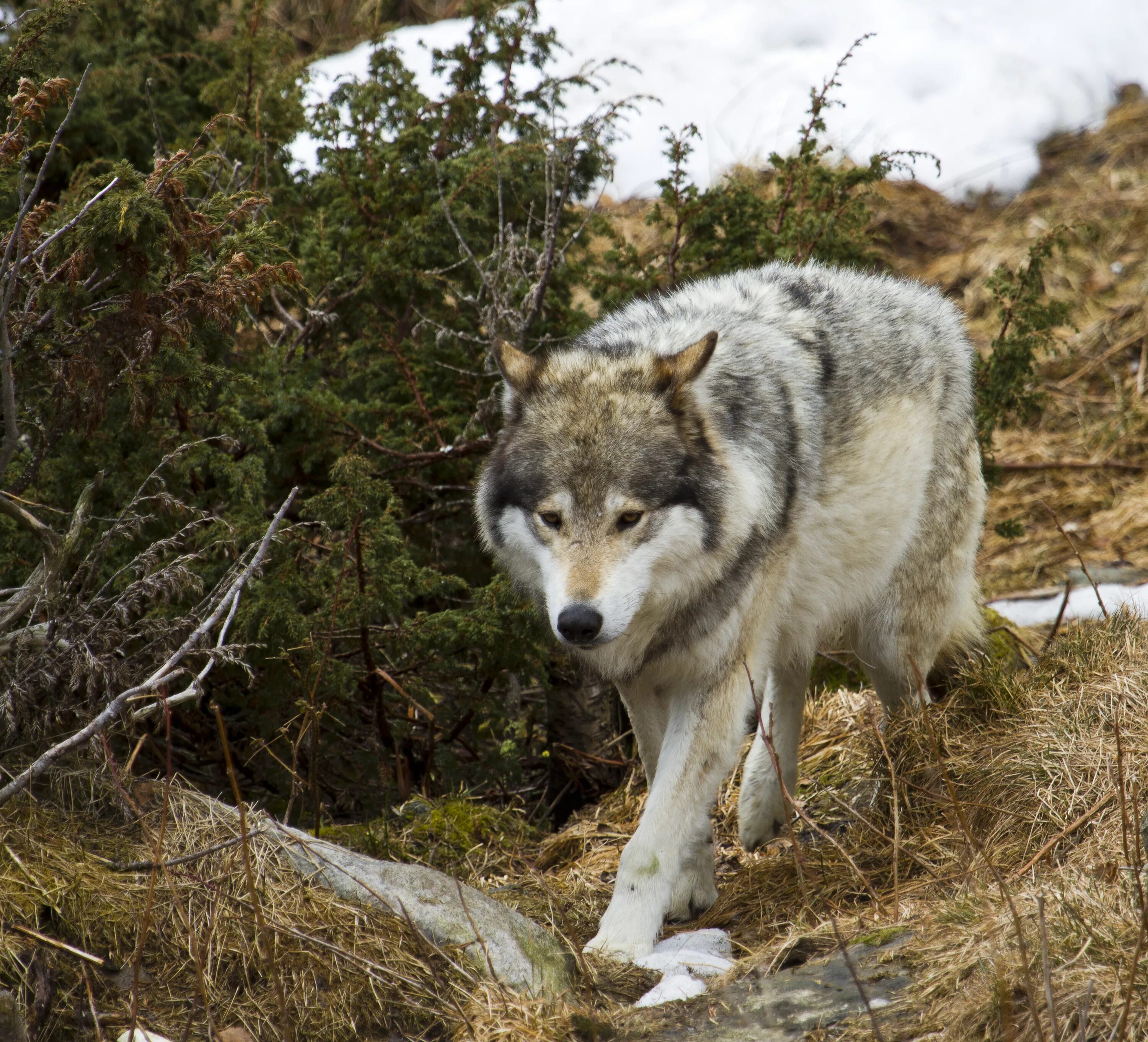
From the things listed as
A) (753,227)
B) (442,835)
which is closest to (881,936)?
(442,835)

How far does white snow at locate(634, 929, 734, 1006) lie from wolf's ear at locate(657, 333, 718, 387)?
1.78 meters

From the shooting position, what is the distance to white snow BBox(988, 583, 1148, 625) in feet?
19.2

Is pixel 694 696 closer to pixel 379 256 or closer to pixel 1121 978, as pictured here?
pixel 1121 978

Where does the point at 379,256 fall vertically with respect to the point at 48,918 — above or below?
above

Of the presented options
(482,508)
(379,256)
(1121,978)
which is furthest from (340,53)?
(1121,978)

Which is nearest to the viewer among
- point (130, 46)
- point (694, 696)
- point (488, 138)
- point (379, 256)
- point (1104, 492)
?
point (694, 696)

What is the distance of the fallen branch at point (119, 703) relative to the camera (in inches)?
116

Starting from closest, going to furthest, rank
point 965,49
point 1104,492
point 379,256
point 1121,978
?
point 1121,978 → point 379,256 → point 1104,492 → point 965,49

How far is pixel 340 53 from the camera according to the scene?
35.0ft

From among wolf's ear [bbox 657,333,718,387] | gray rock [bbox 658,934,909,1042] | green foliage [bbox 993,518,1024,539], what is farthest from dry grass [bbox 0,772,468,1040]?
green foliage [bbox 993,518,1024,539]

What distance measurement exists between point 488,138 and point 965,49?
27.2 ft

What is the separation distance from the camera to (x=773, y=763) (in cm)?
459

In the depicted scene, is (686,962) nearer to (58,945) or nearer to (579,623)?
(579,623)

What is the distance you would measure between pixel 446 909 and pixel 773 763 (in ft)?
6.02
